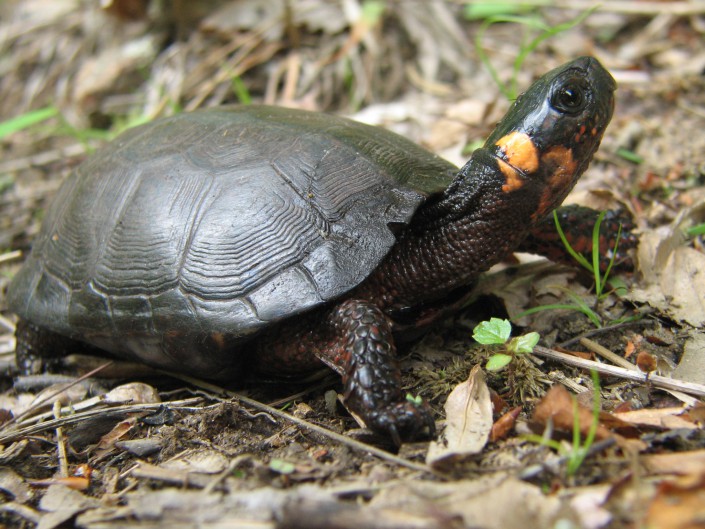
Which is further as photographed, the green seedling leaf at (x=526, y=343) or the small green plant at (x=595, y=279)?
the small green plant at (x=595, y=279)

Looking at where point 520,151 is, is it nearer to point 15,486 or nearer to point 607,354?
point 607,354

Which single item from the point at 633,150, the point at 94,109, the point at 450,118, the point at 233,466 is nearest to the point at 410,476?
the point at 233,466

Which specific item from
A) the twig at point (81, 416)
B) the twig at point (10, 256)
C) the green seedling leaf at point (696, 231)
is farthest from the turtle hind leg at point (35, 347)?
the green seedling leaf at point (696, 231)

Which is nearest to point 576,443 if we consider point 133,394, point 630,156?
point 133,394

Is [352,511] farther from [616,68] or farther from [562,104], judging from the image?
[616,68]

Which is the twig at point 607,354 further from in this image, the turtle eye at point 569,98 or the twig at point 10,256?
the twig at point 10,256

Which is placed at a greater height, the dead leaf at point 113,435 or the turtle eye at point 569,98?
the turtle eye at point 569,98
